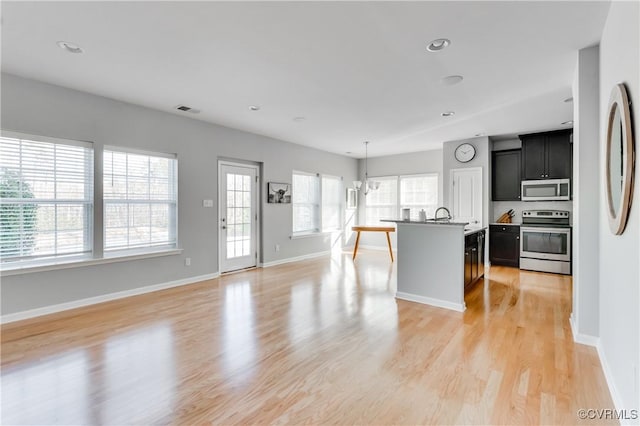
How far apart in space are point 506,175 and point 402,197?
2.48m

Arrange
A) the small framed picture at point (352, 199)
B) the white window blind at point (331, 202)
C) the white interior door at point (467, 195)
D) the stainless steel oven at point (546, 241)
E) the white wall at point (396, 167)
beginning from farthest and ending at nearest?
the small framed picture at point (352, 199) < the white window blind at point (331, 202) < the white wall at point (396, 167) < the white interior door at point (467, 195) < the stainless steel oven at point (546, 241)

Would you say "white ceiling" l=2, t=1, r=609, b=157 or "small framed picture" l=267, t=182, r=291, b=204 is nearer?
"white ceiling" l=2, t=1, r=609, b=157

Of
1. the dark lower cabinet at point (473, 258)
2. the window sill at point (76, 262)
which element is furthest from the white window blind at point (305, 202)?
the dark lower cabinet at point (473, 258)

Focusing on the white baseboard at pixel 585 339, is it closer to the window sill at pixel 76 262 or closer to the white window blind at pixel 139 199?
the window sill at pixel 76 262

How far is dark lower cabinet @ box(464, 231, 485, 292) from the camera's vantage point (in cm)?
400

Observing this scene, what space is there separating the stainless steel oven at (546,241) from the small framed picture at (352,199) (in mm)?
4099

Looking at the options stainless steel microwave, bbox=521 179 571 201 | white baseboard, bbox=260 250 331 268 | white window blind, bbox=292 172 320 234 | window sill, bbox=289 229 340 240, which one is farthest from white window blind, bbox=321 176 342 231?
stainless steel microwave, bbox=521 179 571 201

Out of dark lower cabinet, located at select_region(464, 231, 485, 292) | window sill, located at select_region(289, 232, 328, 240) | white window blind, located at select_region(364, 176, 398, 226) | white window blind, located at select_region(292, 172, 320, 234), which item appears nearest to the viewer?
dark lower cabinet, located at select_region(464, 231, 485, 292)

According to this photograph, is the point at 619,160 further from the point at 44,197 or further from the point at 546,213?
the point at 44,197

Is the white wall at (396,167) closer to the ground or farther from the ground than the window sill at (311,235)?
farther from the ground

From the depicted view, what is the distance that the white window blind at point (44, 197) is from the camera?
3.28m

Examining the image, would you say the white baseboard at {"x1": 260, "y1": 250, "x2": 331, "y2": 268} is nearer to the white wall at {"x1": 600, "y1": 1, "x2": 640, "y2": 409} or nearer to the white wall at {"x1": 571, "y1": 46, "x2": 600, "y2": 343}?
the white wall at {"x1": 571, "y1": 46, "x2": 600, "y2": 343}

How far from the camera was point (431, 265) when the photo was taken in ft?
12.6

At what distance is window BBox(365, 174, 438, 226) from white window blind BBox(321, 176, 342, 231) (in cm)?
98
